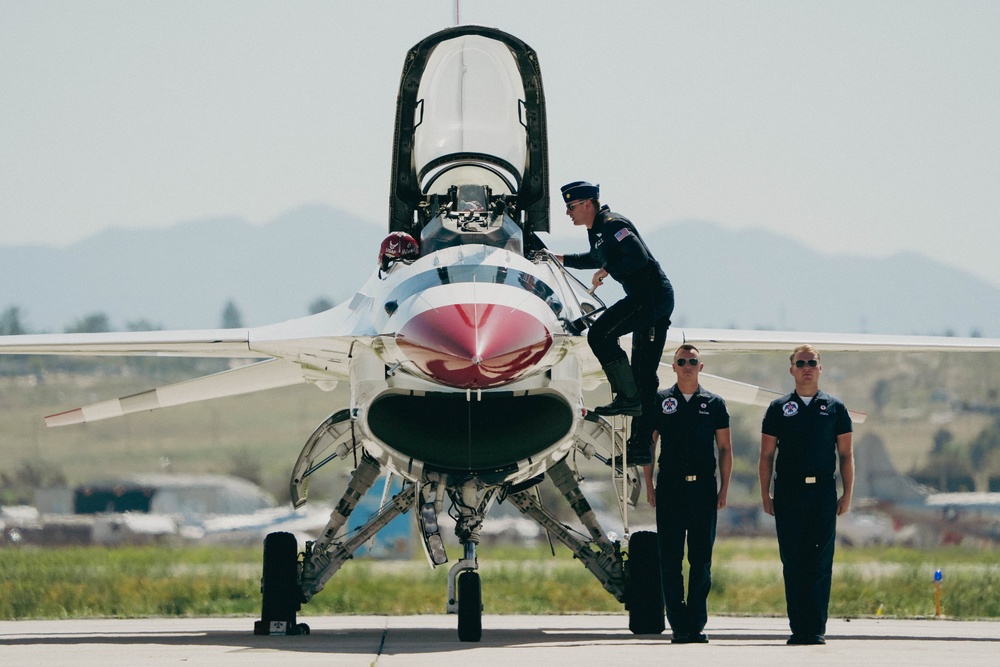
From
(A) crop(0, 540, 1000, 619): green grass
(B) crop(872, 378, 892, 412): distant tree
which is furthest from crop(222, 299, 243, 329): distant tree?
(A) crop(0, 540, 1000, 619): green grass

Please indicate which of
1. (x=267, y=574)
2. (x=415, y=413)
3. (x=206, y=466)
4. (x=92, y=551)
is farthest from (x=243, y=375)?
(x=206, y=466)

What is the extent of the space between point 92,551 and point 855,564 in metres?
10.1

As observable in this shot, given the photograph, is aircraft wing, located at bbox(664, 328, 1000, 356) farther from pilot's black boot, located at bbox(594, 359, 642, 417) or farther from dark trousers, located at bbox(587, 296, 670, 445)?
pilot's black boot, located at bbox(594, 359, 642, 417)

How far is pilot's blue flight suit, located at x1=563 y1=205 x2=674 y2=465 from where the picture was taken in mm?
9656

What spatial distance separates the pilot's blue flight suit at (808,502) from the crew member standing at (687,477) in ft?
1.69

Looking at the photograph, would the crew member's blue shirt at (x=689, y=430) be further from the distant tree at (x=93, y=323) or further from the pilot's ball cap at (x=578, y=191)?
the distant tree at (x=93, y=323)

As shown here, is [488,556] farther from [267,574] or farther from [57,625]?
[267,574]

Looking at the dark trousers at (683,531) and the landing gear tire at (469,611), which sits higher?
the dark trousers at (683,531)

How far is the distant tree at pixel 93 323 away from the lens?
157 ft

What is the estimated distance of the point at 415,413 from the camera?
987 cm

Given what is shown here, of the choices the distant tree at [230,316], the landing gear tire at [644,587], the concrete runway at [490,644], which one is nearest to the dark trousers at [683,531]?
the concrete runway at [490,644]

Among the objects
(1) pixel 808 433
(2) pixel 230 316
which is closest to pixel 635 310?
(1) pixel 808 433

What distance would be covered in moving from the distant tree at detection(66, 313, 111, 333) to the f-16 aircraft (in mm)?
35247

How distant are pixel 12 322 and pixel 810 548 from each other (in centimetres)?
3141
